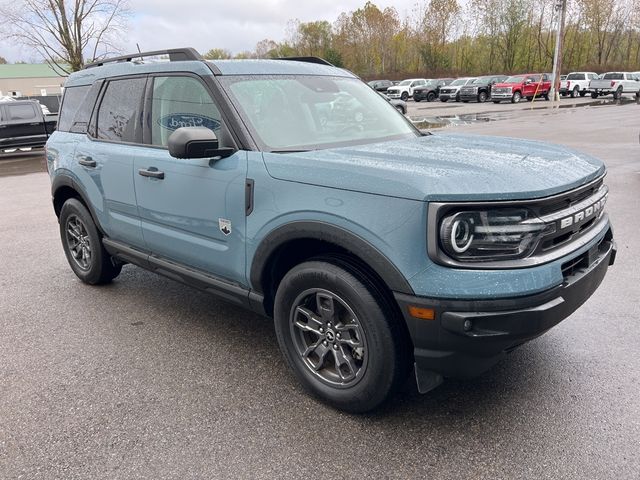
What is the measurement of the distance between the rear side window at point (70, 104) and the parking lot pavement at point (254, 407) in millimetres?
1709

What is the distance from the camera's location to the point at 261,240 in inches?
116

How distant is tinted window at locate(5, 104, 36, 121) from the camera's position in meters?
15.9

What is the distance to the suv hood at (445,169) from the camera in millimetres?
2297

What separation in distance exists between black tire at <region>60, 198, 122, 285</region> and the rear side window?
729 mm

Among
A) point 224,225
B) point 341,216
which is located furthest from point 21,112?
point 341,216

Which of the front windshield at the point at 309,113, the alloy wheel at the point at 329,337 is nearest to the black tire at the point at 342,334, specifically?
the alloy wheel at the point at 329,337

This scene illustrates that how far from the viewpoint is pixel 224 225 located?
3.19m

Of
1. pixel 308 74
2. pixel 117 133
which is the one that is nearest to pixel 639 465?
pixel 308 74

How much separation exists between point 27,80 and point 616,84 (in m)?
74.2

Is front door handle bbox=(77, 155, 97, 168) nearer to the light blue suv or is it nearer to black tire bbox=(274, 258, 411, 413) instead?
the light blue suv

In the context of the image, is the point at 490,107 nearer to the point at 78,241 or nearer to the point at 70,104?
the point at 70,104

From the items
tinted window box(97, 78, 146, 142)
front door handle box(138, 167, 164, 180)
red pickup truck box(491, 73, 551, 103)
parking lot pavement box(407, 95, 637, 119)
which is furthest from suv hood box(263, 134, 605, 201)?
red pickup truck box(491, 73, 551, 103)

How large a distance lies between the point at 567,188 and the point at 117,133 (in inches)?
130

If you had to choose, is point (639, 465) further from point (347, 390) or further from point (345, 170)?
point (345, 170)
